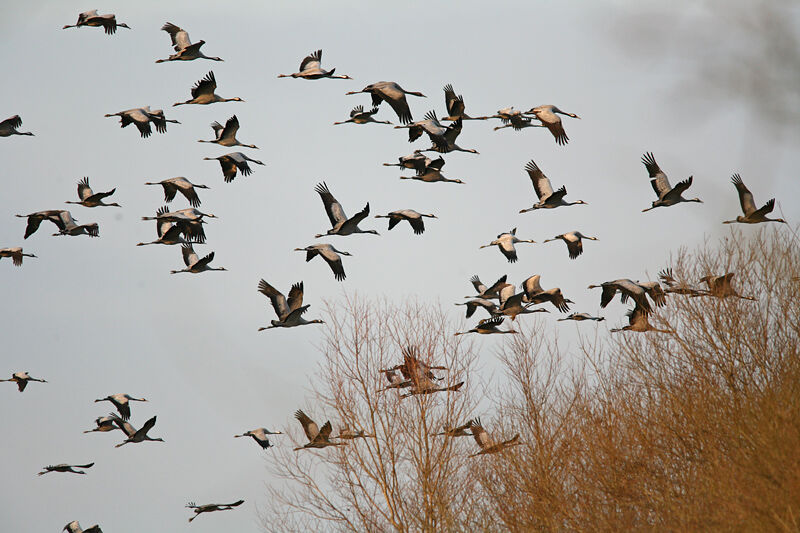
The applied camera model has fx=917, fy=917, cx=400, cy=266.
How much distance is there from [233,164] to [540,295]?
852cm

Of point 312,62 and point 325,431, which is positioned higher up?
point 312,62

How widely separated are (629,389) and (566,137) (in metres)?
6.85

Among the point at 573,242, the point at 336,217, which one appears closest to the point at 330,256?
the point at 336,217

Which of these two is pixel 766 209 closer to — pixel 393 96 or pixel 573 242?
pixel 573 242

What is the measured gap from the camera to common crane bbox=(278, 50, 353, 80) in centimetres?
2200

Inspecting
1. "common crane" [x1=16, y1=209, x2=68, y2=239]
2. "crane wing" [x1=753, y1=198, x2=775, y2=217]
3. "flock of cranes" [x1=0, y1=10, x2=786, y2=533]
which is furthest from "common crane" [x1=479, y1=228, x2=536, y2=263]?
"common crane" [x1=16, y1=209, x2=68, y2=239]

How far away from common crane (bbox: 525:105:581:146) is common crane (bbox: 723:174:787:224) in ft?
15.7

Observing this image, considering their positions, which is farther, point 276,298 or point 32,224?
point 32,224

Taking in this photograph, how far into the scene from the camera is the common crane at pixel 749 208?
2198cm

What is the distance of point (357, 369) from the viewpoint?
24.6 meters

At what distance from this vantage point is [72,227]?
2377cm

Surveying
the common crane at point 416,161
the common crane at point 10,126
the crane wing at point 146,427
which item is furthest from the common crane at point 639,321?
the common crane at point 10,126

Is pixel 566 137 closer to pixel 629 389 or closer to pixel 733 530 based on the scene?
pixel 629 389

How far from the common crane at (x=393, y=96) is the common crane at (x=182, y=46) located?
4.67m
